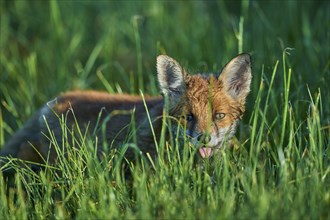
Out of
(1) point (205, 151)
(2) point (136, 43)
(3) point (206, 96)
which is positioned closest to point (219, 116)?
(3) point (206, 96)

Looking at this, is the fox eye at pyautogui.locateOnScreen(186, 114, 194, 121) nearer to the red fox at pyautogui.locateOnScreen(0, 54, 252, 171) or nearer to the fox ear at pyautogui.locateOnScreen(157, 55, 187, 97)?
the red fox at pyautogui.locateOnScreen(0, 54, 252, 171)

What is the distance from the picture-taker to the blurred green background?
6902 mm

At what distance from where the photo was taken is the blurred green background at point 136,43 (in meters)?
6.90

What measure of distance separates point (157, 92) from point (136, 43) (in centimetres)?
52

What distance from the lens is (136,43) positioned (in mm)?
6828

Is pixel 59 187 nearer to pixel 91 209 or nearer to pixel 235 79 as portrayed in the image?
pixel 91 209

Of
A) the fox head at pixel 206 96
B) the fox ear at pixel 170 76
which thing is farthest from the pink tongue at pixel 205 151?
the fox ear at pixel 170 76

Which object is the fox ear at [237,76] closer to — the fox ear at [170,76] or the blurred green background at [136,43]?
the fox ear at [170,76]

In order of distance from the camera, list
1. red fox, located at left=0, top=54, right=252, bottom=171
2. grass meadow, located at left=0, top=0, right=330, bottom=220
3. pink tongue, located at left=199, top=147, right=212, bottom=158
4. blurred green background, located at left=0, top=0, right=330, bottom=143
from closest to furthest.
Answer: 1. grass meadow, located at left=0, top=0, right=330, bottom=220
2. pink tongue, located at left=199, top=147, right=212, bottom=158
3. red fox, located at left=0, top=54, right=252, bottom=171
4. blurred green background, located at left=0, top=0, right=330, bottom=143

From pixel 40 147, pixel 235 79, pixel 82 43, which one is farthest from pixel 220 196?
pixel 82 43

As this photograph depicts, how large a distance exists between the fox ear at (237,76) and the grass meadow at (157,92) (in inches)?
5.7

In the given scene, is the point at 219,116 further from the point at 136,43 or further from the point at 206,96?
the point at 136,43

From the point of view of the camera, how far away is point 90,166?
4469 millimetres

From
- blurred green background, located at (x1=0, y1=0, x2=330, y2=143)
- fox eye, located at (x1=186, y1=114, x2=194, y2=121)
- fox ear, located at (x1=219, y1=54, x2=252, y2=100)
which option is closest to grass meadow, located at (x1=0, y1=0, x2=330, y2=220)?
blurred green background, located at (x1=0, y1=0, x2=330, y2=143)
